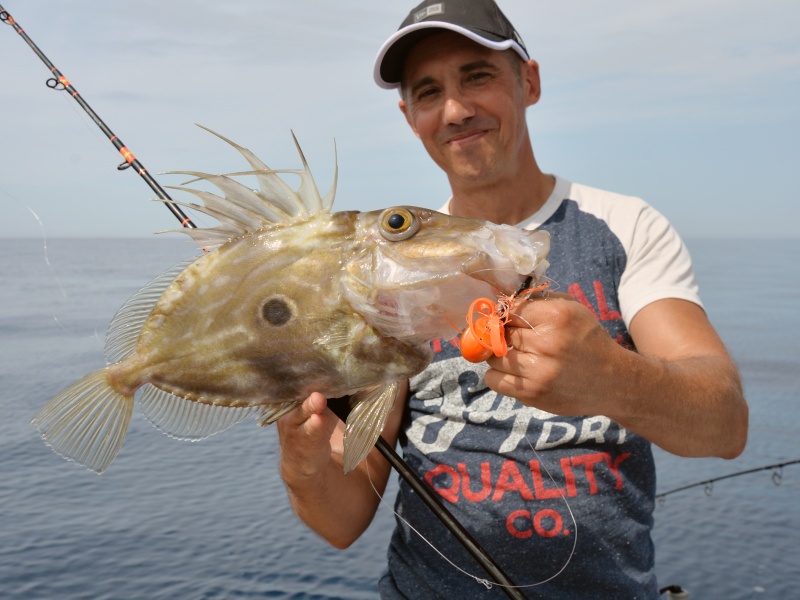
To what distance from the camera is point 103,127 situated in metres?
4.64

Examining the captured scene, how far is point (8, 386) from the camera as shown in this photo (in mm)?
11789

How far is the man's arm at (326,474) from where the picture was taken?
2650 millimetres

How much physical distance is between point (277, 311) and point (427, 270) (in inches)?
19.3

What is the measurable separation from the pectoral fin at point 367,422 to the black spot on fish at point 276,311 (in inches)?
14.1

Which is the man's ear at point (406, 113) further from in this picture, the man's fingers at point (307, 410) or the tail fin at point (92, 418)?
the tail fin at point (92, 418)

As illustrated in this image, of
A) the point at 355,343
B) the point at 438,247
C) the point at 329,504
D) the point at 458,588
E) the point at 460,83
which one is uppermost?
the point at 460,83

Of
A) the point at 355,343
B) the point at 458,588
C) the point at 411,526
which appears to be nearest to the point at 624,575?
the point at 458,588

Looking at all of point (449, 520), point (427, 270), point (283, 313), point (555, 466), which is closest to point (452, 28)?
point (427, 270)

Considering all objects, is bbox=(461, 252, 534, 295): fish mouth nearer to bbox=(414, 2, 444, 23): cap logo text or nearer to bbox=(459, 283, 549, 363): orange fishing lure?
bbox=(459, 283, 549, 363): orange fishing lure

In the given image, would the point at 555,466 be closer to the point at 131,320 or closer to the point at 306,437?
the point at 306,437

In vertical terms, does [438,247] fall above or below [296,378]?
above

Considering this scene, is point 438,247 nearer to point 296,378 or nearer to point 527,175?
point 296,378

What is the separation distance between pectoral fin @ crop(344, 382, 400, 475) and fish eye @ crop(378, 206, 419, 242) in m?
0.46

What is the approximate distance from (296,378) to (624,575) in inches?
66.6
